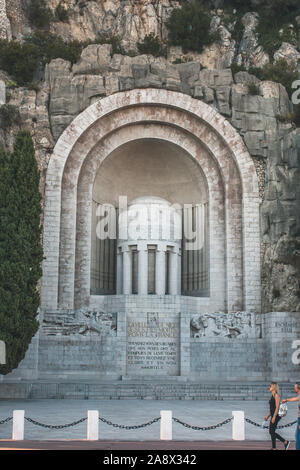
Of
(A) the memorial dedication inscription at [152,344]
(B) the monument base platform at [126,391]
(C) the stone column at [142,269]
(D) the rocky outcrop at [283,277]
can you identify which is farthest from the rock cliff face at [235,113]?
(B) the monument base platform at [126,391]

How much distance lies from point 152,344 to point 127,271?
14.5ft

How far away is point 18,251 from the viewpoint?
2078 centimetres

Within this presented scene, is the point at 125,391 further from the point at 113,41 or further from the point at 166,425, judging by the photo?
the point at 113,41

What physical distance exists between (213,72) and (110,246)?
967 centimetres


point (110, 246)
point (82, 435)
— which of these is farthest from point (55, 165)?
point (82, 435)

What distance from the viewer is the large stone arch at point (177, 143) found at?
89.3 ft

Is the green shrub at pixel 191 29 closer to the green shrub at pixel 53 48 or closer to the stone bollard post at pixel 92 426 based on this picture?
the green shrub at pixel 53 48

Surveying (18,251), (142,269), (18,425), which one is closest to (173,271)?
(142,269)

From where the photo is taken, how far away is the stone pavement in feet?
40.0

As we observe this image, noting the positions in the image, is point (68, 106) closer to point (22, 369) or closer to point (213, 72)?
point (213, 72)

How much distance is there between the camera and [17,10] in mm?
40219

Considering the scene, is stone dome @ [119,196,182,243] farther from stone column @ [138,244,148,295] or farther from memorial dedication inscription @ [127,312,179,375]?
memorial dedication inscription @ [127,312,179,375]

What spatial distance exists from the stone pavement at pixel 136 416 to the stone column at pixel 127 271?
29.1 ft

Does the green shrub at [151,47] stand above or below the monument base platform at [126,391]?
above
